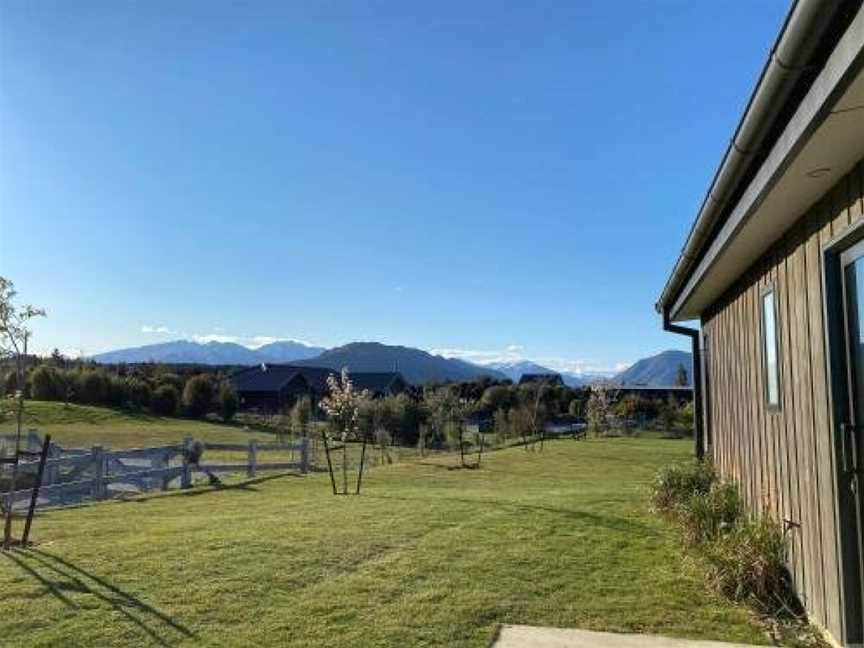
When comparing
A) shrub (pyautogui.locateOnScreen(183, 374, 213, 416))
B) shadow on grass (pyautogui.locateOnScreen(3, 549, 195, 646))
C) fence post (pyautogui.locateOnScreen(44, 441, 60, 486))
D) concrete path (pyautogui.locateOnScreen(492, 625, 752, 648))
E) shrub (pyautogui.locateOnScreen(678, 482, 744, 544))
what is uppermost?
shrub (pyautogui.locateOnScreen(183, 374, 213, 416))

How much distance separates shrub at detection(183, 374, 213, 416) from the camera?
A: 4872 centimetres

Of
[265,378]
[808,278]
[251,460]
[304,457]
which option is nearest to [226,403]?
[265,378]

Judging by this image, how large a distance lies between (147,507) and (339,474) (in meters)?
7.29

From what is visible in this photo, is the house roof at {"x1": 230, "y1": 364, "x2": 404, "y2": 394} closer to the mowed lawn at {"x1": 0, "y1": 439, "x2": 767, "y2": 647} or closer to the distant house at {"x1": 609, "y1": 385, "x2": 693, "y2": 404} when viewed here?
the distant house at {"x1": 609, "y1": 385, "x2": 693, "y2": 404}

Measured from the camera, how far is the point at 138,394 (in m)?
50.6

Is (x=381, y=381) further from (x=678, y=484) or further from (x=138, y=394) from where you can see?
(x=678, y=484)

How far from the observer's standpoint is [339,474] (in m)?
20.1

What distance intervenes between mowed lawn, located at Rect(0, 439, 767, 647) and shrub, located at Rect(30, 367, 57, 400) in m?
41.4

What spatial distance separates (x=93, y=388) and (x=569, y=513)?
45876 mm

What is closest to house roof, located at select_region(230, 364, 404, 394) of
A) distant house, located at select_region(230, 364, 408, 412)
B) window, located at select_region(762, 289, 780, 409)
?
distant house, located at select_region(230, 364, 408, 412)

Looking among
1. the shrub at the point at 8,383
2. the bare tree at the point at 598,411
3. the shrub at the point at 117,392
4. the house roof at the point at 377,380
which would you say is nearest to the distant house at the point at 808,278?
the shrub at the point at 8,383

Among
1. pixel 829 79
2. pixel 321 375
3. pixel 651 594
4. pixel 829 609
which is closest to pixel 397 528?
pixel 651 594

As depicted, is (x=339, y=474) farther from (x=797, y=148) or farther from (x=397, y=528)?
(x=797, y=148)

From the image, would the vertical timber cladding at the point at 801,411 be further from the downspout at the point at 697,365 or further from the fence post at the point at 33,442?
the fence post at the point at 33,442
